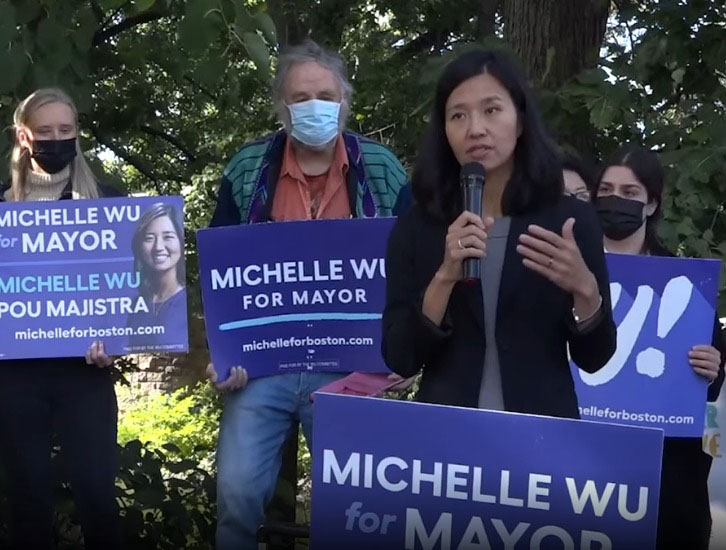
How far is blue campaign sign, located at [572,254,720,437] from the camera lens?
342cm

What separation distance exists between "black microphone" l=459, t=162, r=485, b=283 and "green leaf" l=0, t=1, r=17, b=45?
2.18 metres

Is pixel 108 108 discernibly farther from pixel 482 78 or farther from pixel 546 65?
pixel 482 78

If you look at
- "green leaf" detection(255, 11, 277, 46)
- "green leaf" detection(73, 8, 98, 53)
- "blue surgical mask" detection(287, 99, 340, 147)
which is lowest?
"blue surgical mask" detection(287, 99, 340, 147)

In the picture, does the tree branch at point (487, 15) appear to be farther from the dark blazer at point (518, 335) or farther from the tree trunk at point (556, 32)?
the dark blazer at point (518, 335)

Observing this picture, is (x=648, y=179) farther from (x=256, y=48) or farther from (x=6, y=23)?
(x=6, y=23)

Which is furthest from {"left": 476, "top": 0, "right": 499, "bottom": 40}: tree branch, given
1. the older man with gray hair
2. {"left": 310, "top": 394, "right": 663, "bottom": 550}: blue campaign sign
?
{"left": 310, "top": 394, "right": 663, "bottom": 550}: blue campaign sign

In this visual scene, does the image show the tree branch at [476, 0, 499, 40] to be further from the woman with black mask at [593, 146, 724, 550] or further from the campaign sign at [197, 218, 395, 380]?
the campaign sign at [197, 218, 395, 380]

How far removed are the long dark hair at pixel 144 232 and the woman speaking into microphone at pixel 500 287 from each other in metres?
1.45

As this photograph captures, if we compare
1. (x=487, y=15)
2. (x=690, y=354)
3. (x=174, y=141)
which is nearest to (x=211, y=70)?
(x=690, y=354)

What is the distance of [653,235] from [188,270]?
255 cm

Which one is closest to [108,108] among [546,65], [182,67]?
[182,67]

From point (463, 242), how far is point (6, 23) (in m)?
2.34

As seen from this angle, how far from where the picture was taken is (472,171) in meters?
2.31

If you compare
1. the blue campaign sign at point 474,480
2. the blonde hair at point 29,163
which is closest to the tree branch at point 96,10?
the blonde hair at point 29,163
